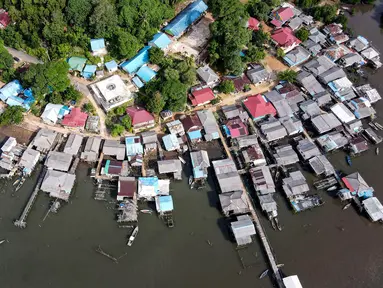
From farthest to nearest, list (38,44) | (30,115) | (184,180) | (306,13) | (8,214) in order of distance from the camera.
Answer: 1. (306,13)
2. (38,44)
3. (30,115)
4. (184,180)
5. (8,214)

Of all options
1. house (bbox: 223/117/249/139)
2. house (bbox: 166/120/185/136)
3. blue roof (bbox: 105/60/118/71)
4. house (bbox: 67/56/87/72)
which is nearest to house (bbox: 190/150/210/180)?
house (bbox: 166/120/185/136)

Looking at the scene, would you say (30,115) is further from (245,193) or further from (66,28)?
(245,193)

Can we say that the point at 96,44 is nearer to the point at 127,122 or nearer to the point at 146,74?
the point at 146,74

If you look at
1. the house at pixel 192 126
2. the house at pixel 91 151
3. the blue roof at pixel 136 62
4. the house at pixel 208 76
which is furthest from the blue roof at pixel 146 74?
the house at pixel 91 151

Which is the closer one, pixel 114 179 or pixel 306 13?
pixel 114 179

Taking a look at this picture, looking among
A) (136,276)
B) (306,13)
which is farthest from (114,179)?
(306,13)

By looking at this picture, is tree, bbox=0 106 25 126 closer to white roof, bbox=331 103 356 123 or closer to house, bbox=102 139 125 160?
house, bbox=102 139 125 160
